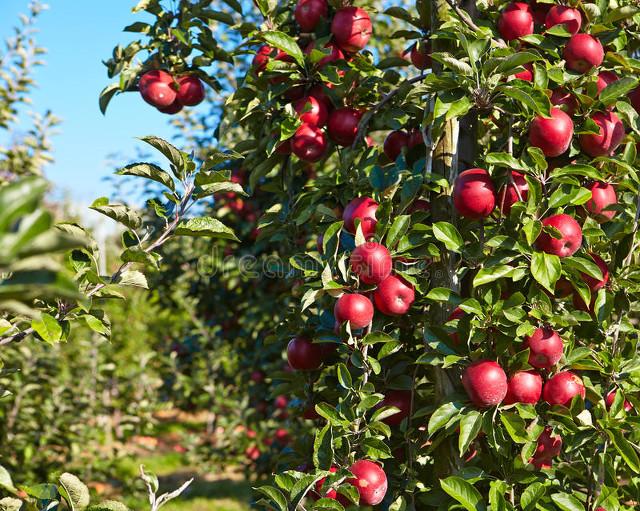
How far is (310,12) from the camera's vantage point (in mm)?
1729

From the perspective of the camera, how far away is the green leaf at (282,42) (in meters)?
1.54

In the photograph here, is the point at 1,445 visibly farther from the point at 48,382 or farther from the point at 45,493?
the point at 45,493

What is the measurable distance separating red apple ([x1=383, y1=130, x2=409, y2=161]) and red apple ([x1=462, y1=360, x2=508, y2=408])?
2.17 feet

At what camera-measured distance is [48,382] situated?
157 inches

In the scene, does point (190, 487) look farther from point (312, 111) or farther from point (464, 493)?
point (464, 493)

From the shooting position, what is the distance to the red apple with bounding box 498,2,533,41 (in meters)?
1.46

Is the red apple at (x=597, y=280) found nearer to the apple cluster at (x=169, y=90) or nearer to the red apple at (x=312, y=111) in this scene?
the red apple at (x=312, y=111)

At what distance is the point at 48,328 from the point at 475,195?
866mm

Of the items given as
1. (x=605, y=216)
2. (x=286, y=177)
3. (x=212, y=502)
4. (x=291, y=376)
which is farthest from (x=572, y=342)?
(x=212, y=502)

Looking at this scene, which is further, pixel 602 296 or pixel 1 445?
pixel 1 445

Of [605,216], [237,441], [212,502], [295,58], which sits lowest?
[212,502]

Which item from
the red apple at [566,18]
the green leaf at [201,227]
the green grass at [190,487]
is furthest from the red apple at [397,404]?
the green grass at [190,487]

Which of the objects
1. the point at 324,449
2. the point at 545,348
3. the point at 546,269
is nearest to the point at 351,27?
the point at 546,269

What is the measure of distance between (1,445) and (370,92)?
2.99 m
